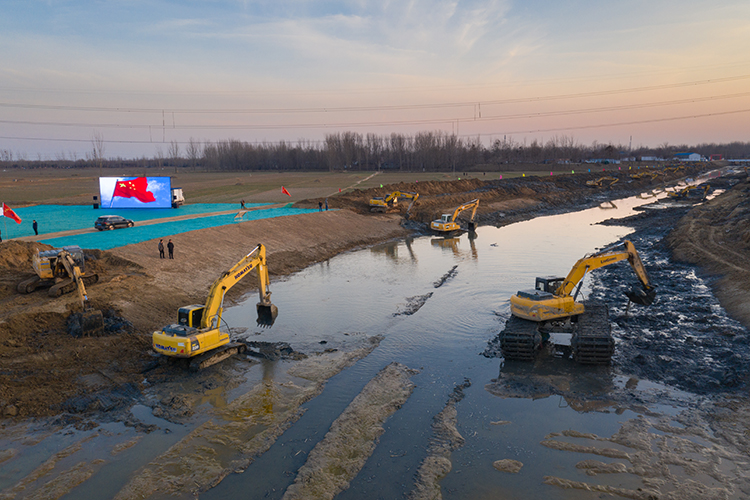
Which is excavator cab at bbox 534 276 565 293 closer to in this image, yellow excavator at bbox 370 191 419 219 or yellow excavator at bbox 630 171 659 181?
yellow excavator at bbox 370 191 419 219

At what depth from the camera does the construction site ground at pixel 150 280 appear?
18.2 metres

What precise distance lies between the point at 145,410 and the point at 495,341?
14.4 metres

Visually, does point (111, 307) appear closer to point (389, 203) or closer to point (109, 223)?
point (109, 223)

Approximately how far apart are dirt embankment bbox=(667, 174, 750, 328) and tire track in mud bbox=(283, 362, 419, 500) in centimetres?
1815

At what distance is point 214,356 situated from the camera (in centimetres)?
1920

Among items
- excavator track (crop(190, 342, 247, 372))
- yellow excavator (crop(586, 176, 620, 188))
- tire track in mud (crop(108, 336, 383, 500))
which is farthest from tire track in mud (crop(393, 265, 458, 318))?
yellow excavator (crop(586, 176, 620, 188))

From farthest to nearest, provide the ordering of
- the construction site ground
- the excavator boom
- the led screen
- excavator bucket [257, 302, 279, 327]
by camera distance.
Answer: the excavator boom
the led screen
excavator bucket [257, 302, 279, 327]
the construction site ground

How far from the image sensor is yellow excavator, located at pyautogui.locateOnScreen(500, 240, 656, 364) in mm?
18969

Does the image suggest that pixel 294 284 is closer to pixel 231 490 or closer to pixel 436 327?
pixel 436 327

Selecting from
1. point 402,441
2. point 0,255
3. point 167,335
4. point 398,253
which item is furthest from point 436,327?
point 0,255

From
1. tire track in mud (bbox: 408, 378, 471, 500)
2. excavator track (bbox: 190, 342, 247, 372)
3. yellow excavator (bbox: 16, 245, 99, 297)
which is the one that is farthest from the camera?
yellow excavator (bbox: 16, 245, 99, 297)

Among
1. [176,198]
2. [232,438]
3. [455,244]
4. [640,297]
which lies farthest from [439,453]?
[176,198]

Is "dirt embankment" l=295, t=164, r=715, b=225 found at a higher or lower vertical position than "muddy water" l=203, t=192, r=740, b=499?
higher

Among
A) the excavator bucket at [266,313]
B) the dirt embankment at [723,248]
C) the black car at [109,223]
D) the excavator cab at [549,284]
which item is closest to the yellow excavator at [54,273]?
the excavator bucket at [266,313]
